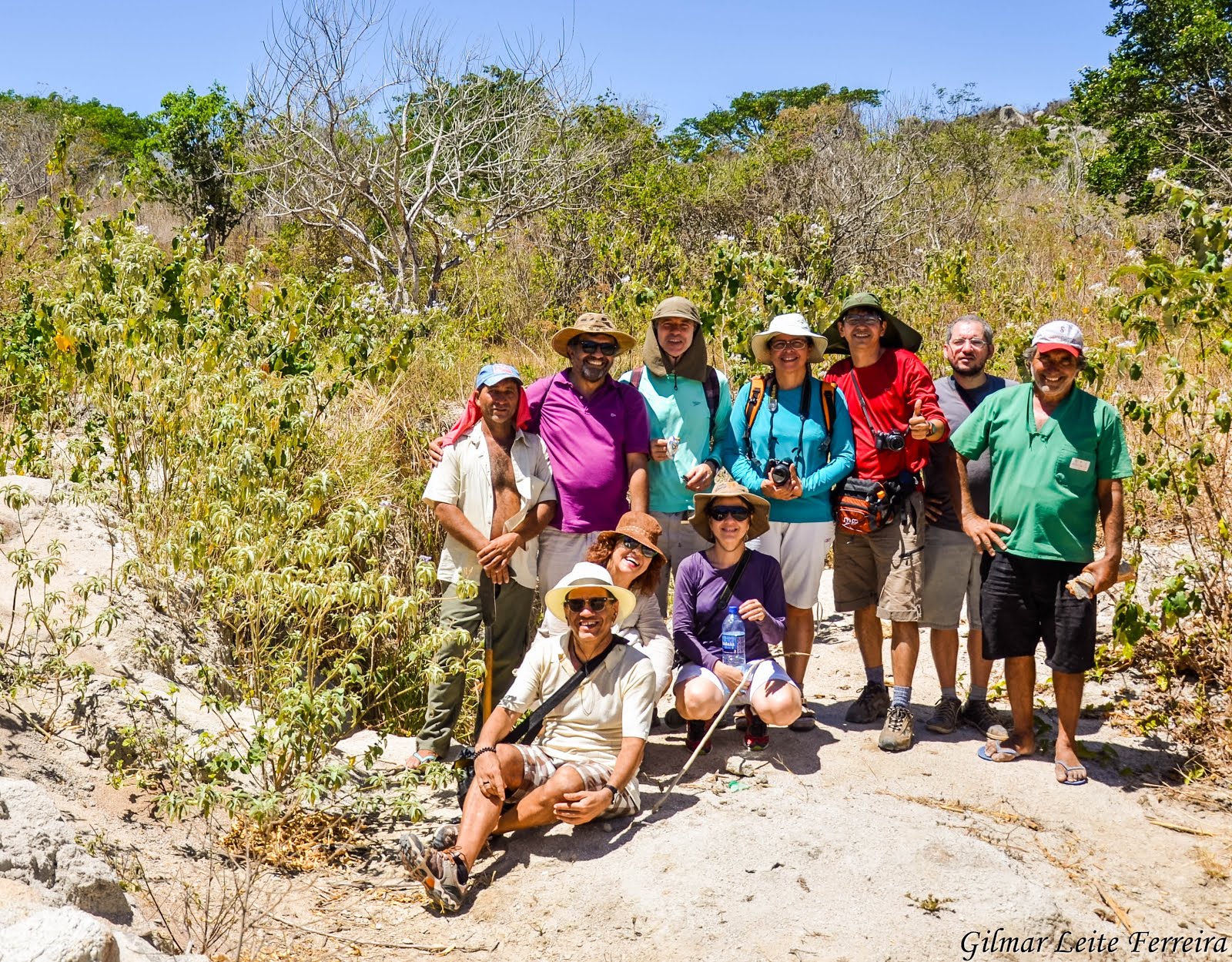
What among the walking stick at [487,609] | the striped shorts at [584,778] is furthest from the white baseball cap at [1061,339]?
the walking stick at [487,609]

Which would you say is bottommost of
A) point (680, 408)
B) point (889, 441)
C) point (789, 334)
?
point (889, 441)

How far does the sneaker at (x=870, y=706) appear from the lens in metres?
5.00

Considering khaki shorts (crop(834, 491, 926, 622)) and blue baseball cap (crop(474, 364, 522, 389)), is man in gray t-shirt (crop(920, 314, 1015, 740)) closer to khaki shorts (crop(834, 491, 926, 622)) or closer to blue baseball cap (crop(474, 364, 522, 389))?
khaki shorts (crop(834, 491, 926, 622))

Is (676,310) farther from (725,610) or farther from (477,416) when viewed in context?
(725,610)

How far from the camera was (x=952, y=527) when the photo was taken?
4766 millimetres

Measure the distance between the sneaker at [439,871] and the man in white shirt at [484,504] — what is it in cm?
77

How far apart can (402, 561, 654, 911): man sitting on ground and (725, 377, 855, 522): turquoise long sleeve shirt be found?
0.93 metres

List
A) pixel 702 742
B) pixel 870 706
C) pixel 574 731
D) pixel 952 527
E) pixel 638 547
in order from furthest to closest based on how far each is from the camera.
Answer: pixel 870 706 → pixel 952 527 → pixel 638 547 → pixel 702 742 → pixel 574 731

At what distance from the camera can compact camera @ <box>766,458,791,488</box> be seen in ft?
15.2

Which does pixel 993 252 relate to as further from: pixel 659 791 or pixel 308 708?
pixel 308 708

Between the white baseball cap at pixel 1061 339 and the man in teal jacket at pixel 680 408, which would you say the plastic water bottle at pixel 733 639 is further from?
the white baseball cap at pixel 1061 339

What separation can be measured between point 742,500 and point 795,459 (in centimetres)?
32

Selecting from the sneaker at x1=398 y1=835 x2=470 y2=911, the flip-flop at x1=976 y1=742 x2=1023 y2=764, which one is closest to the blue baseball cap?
the sneaker at x1=398 y1=835 x2=470 y2=911

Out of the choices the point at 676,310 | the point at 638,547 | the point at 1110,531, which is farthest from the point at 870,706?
the point at 676,310
